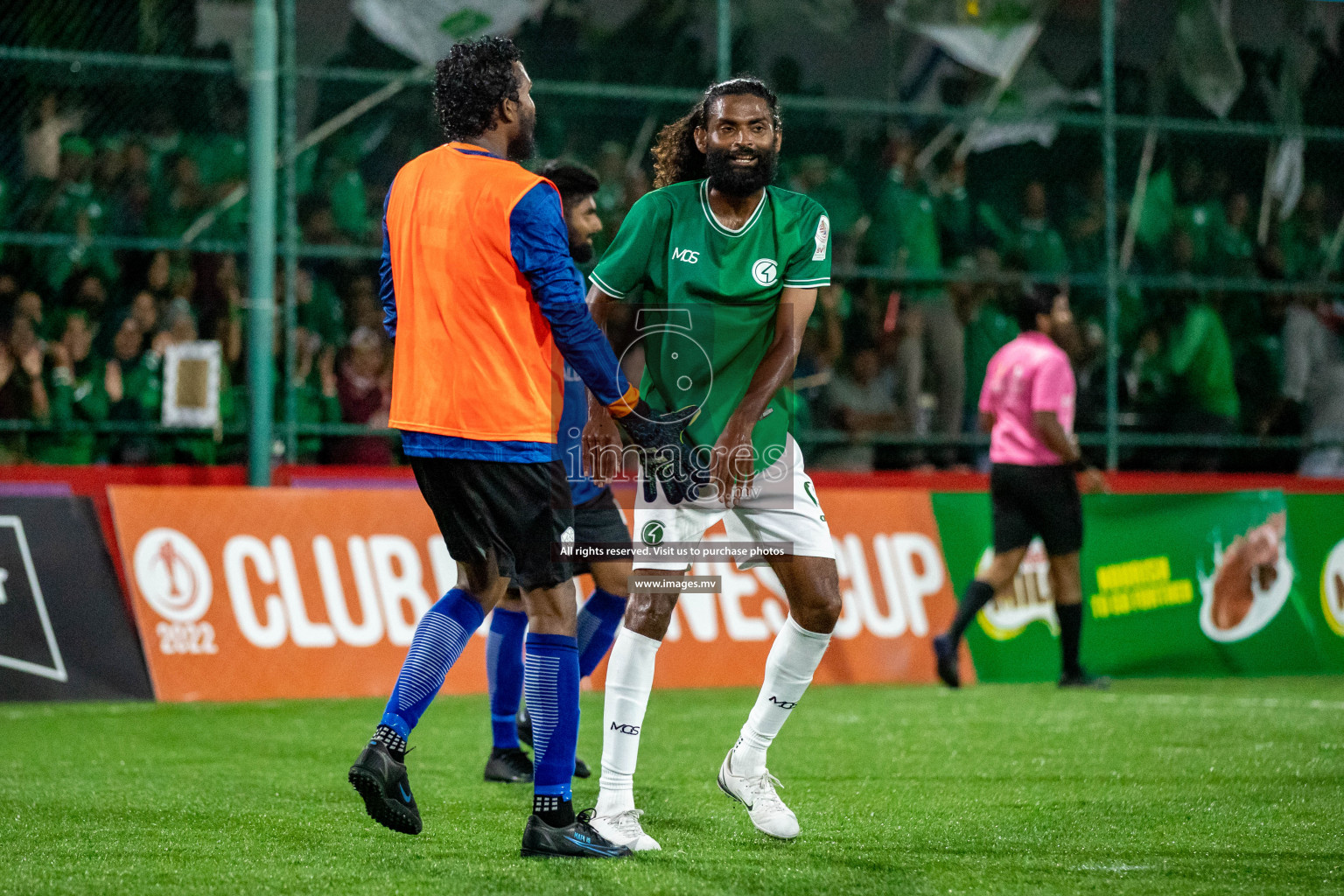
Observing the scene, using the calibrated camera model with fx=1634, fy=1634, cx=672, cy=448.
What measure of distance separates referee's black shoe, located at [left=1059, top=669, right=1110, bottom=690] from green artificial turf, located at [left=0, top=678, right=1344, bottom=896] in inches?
38.4

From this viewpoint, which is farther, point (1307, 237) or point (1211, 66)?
point (1307, 237)

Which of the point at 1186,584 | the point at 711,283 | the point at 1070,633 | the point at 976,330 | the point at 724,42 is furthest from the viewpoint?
the point at 976,330

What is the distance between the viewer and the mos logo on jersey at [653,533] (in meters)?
5.11

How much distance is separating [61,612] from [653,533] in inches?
204

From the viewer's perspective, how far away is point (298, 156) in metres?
12.7

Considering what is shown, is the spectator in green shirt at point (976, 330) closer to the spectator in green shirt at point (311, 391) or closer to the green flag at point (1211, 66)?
the green flag at point (1211, 66)

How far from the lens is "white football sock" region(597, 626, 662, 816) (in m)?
4.88

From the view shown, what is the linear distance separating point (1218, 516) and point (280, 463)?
654 centimetres

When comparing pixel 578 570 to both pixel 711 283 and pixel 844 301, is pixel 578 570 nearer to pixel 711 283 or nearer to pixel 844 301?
pixel 711 283

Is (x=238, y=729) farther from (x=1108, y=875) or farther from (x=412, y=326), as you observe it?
(x=1108, y=875)

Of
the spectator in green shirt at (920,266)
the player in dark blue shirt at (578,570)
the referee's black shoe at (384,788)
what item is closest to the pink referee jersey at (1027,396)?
the spectator in green shirt at (920,266)

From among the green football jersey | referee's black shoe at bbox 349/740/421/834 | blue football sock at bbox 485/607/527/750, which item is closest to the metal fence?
blue football sock at bbox 485/607/527/750

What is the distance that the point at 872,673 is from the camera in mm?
10500

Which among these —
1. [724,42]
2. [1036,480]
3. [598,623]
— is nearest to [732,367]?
[598,623]
